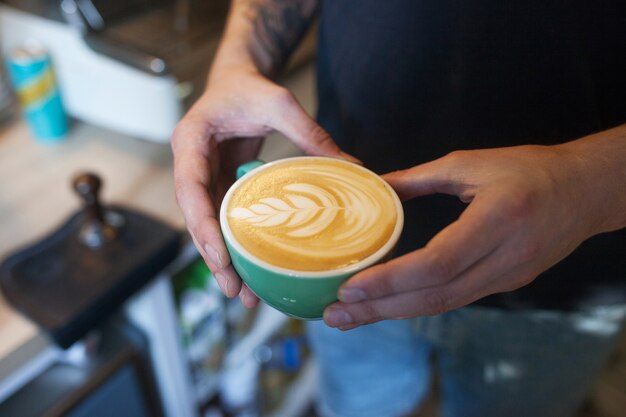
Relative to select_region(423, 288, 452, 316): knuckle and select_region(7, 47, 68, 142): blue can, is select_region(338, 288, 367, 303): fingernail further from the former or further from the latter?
select_region(7, 47, 68, 142): blue can

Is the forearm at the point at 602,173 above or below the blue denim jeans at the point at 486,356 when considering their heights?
above

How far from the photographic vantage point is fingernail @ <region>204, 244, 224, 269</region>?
487 mm

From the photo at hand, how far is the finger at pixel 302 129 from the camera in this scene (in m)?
0.58

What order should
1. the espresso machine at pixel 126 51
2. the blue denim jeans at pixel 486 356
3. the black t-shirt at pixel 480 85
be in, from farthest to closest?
the espresso machine at pixel 126 51 → the blue denim jeans at pixel 486 356 → the black t-shirt at pixel 480 85

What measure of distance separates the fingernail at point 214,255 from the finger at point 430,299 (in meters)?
0.10

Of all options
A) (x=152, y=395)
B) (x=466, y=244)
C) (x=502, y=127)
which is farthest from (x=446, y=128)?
(x=152, y=395)

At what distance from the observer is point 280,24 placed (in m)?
0.82

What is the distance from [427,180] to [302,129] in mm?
151

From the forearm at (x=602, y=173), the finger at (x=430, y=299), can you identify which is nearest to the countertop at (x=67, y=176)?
the finger at (x=430, y=299)

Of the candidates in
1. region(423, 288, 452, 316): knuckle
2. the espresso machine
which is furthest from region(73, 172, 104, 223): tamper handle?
Answer: region(423, 288, 452, 316): knuckle

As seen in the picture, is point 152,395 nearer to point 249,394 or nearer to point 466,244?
point 249,394

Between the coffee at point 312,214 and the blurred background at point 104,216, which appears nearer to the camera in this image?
the coffee at point 312,214

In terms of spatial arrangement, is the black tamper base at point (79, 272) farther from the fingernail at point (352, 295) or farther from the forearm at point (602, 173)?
the forearm at point (602, 173)

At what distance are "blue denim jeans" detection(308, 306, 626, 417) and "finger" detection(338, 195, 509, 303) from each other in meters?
0.42
